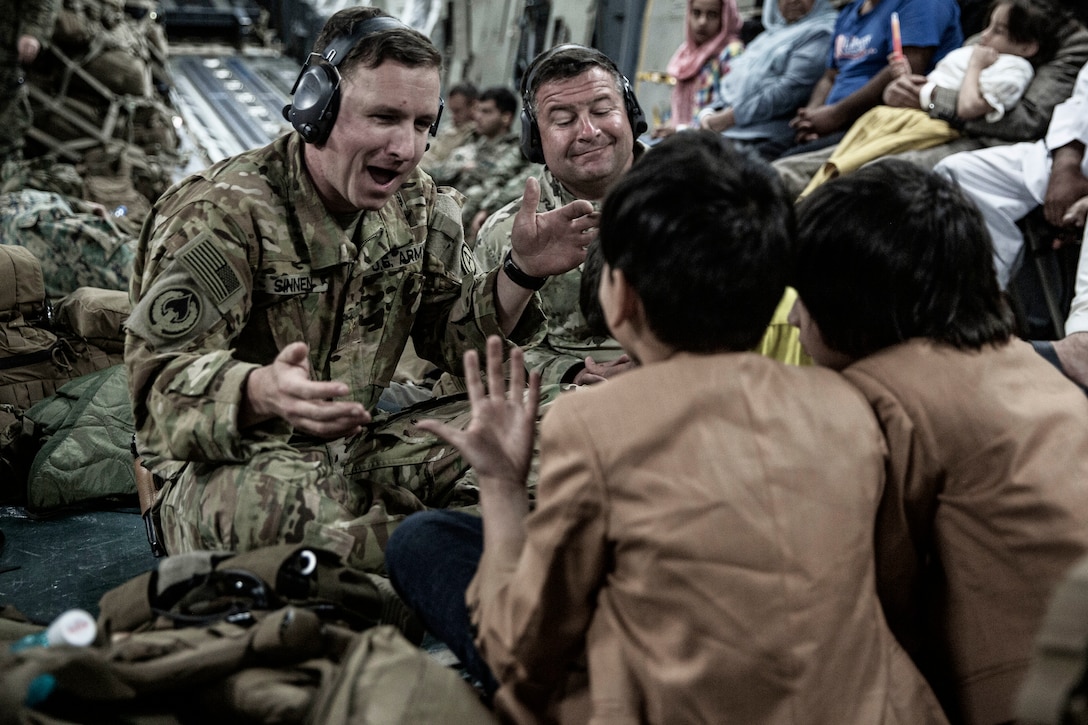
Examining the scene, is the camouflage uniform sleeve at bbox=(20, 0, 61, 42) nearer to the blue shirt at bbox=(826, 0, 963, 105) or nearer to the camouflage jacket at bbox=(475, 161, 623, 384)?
the camouflage jacket at bbox=(475, 161, 623, 384)

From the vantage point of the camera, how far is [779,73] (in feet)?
15.5

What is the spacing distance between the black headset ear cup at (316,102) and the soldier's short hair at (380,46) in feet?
0.15

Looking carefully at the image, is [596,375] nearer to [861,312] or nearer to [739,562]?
[861,312]

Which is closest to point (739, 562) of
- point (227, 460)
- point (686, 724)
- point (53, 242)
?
point (686, 724)

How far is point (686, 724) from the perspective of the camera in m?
1.14

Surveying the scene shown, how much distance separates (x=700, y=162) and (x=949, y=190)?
0.44 m

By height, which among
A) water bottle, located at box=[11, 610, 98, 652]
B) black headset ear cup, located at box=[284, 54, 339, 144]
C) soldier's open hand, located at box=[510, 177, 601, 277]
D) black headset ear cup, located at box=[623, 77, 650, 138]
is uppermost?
black headset ear cup, located at box=[284, 54, 339, 144]

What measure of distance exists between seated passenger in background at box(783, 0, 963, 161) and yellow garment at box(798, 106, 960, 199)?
377 mm

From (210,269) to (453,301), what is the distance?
2.17 ft

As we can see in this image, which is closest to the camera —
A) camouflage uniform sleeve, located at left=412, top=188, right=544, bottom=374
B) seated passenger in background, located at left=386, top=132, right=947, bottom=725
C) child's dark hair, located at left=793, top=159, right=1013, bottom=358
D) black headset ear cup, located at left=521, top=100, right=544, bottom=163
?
seated passenger in background, located at left=386, top=132, right=947, bottom=725

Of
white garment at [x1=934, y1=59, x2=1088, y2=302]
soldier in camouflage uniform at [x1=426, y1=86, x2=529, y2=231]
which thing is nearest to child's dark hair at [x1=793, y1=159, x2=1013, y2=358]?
white garment at [x1=934, y1=59, x2=1088, y2=302]

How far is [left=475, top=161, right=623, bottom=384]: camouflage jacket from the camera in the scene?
2.89 metres

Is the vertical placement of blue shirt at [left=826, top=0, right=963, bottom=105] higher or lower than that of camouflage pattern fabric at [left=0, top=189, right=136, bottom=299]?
higher

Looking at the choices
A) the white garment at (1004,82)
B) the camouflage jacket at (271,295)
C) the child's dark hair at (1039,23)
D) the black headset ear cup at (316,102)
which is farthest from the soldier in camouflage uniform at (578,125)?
the child's dark hair at (1039,23)
